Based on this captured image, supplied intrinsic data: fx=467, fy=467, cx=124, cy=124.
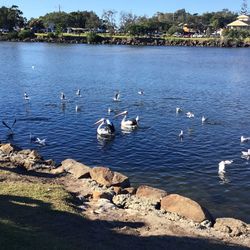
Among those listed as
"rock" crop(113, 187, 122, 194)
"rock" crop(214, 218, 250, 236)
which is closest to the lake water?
"rock" crop(214, 218, 250, 236)

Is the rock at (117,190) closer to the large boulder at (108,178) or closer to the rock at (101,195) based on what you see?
the large boulder at (108,178)

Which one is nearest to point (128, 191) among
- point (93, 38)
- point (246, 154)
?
point (246, 154)

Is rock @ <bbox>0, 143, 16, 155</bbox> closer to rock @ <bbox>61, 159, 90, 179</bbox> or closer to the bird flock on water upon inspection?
the bird flock on water

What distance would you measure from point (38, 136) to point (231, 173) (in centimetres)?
1556

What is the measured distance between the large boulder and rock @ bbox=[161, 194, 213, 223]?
11.1 feet

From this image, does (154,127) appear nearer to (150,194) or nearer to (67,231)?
(150,194)

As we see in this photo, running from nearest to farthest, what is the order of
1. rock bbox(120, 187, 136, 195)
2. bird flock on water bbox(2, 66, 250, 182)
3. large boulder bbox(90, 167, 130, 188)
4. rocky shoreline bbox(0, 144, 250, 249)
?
rocky shoreline bbox(0, 144, 250, 249) < rock bbox(120, 187, 136, 195) < large boulder bbox(90, 167, 130, 188) < bird flock on water bbox(2, 66, 250, 182)

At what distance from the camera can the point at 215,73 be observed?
82750 millimetres

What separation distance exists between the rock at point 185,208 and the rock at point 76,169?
17.6 ft

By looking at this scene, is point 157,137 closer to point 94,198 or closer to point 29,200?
point 94,198

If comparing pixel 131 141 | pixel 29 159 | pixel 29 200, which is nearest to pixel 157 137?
pixel 131 141

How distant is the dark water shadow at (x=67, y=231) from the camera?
47.0 feet

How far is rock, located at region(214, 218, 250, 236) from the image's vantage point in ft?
60.4

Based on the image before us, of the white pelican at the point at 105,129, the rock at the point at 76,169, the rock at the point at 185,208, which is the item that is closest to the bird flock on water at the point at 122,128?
the white pelican at the point at 105,129
